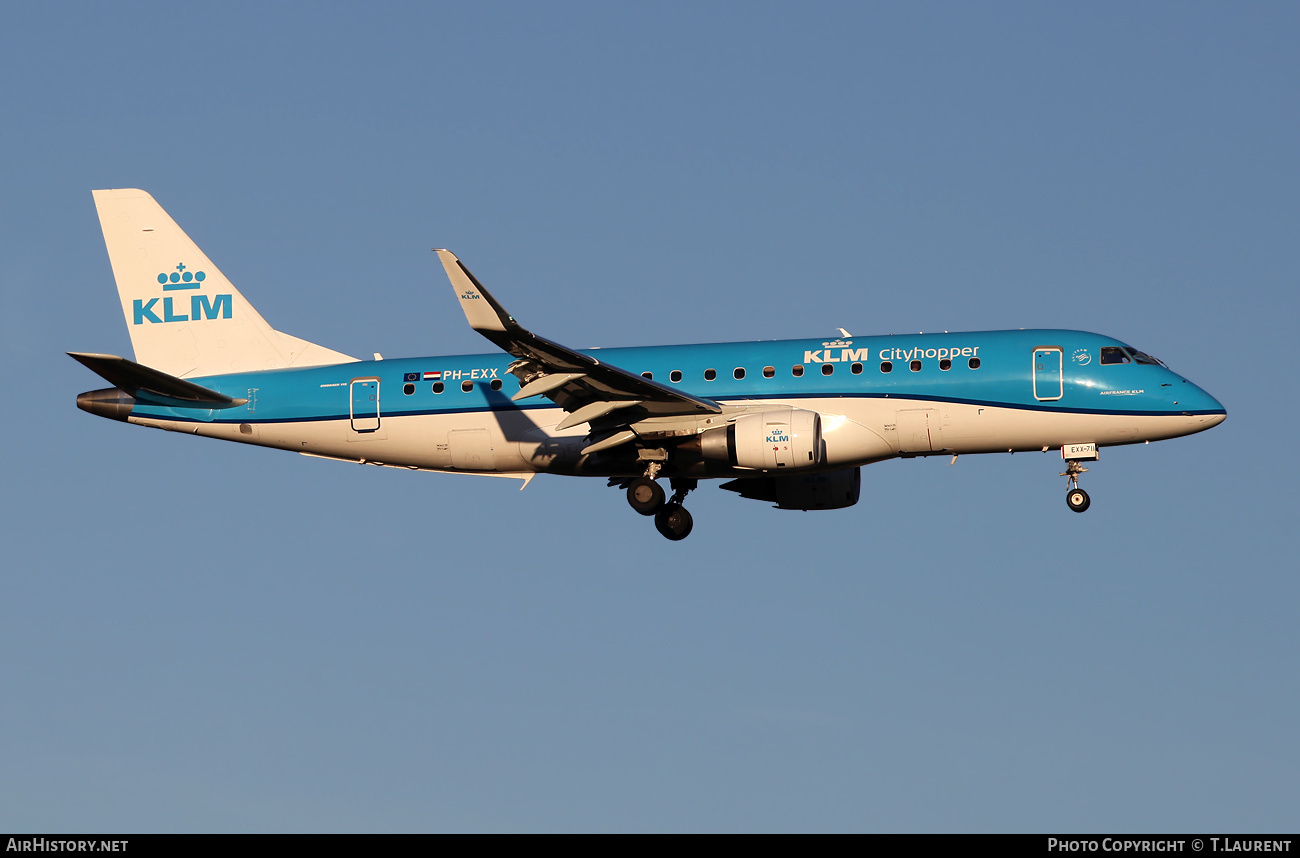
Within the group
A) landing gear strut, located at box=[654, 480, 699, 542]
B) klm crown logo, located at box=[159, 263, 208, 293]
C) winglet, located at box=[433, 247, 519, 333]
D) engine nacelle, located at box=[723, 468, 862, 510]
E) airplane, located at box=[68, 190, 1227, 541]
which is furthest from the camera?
klm crown logo, located at box=[159, 263, 208, 293]

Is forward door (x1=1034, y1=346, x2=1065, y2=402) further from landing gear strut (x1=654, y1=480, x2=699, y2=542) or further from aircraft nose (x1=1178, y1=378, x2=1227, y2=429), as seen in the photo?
landing gear strut (x1=654, y1=480, x2=699, y2=542)

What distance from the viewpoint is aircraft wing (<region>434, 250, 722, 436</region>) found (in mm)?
37219

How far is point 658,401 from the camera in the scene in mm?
41938

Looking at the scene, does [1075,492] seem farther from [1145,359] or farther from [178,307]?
[178,307]

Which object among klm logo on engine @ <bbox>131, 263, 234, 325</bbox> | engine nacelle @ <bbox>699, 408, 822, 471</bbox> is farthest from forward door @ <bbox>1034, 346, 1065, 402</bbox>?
klm logo on engine @ <bbox>131, 263, 234, 325</bbox>

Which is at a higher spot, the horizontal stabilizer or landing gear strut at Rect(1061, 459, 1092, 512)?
the horizontal stabilizer

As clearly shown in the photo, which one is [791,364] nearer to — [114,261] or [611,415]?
[611,415]

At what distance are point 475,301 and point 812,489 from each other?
1427 cm

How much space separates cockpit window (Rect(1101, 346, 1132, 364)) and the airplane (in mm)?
47

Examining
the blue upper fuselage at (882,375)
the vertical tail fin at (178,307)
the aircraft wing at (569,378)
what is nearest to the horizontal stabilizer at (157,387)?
the vertical tail fin at (178,307)

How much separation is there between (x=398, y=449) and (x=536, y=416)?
162 inches

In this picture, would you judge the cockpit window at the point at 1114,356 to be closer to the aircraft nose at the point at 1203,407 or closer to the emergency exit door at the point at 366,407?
the aircraft nose at the point at 1203,407

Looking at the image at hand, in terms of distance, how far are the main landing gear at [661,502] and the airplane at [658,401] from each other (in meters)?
0.06
